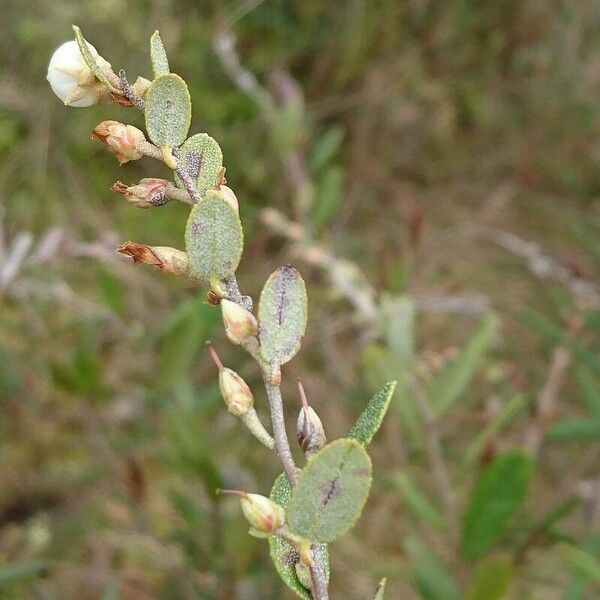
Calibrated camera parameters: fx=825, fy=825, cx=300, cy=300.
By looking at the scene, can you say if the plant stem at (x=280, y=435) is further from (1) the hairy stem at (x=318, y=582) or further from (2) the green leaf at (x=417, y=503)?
(2) the green leaf at (x=417, y=503)

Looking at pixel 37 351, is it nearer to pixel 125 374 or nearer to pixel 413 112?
pixel 125 374

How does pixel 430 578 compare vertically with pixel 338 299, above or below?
below

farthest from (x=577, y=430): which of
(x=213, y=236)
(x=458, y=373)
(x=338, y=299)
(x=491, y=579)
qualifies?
(x=213, y=236)

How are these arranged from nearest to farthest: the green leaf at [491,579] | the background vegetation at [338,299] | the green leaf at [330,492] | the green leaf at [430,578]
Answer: the green leaf at [330,492] → the green leaf at [491,579] → the green leaf at [430,578] → the background vegetation at [338,299]

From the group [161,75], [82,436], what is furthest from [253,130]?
[161,75]

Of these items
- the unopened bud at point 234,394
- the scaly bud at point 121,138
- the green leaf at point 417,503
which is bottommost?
the unopened bud at point 234,394

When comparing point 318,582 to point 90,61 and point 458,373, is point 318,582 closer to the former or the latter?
point 90,61

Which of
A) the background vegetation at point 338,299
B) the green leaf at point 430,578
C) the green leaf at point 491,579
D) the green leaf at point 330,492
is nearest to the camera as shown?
the green leaf at point 330,492

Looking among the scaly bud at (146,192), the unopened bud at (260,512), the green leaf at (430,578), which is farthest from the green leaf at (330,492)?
the green leaf at (430,578)

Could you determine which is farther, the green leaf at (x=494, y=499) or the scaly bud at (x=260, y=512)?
the green leaf at (x=494, y=499)
